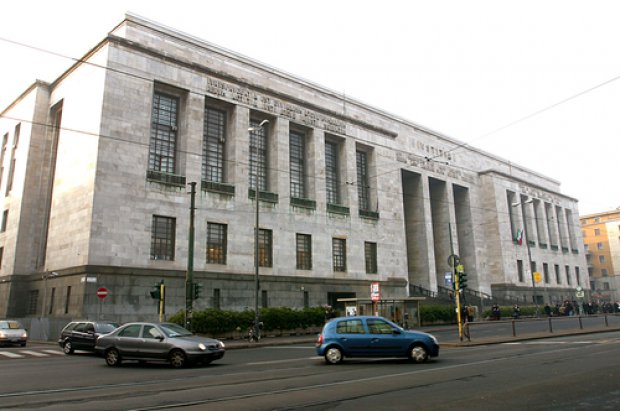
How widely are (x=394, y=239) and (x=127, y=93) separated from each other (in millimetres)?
25961

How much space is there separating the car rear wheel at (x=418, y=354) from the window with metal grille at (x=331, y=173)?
2667cm

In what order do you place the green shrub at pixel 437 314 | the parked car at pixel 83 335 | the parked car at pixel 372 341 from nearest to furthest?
the parked car at pixel 372 341
the parked car at pixel 83 335
the green shrub at pixel 437 314

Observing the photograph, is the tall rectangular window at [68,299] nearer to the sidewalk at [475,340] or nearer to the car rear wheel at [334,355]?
the sidewalk at [475,340]

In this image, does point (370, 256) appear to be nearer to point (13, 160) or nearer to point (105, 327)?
point (105, 327)

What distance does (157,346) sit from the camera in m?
14.8

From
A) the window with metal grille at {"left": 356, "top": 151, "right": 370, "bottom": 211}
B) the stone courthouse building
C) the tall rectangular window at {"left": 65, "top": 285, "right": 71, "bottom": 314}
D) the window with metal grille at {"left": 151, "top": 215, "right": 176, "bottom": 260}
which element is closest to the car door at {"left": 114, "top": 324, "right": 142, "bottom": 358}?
the stone courthouse building

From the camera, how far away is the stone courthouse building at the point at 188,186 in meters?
28.3

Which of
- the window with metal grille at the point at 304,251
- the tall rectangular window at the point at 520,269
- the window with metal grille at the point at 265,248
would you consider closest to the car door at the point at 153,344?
the window with metal grille at the point at 265,248

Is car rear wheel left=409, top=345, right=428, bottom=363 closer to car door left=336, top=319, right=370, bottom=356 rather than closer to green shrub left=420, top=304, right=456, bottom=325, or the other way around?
car door left=336, top=319, right=370, bottom=356

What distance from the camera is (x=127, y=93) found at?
2973cm

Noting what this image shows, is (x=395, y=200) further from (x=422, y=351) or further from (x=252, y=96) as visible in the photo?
(x=422, y=351)

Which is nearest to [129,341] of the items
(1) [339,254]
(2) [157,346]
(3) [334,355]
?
(2) [157,346]

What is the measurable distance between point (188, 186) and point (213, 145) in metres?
4.67

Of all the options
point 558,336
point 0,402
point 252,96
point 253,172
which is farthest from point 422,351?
point 252,96
